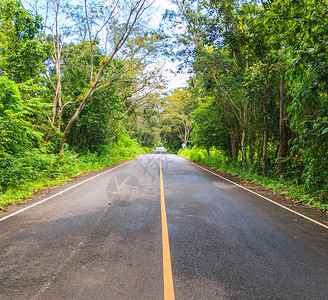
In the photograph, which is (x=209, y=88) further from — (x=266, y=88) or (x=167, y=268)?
(x=167, y=268)

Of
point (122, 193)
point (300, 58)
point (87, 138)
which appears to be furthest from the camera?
point (87, 138)

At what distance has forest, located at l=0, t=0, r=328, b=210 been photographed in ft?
20.3

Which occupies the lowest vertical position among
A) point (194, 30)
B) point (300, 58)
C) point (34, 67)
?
point (300, 58)

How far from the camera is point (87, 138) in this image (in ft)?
56.7

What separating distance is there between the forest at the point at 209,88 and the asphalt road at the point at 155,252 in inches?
102

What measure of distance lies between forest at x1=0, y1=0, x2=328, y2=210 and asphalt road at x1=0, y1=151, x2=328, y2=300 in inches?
102

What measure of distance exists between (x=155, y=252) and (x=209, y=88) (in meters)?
11.9

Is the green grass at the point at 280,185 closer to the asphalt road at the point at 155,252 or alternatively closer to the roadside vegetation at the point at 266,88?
the roadside vegetation at the point at 266,88

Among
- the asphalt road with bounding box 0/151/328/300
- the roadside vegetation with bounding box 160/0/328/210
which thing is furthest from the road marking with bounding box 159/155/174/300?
the roadside vegetation with bounding box 160/0/328/210

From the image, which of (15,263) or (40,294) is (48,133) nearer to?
(15,263)

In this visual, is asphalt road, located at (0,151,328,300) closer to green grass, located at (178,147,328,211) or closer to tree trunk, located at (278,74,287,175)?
green grass, located at (178,147,328,211)

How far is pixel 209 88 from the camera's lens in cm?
1321

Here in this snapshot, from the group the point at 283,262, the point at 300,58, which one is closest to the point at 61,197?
the point at 283,262

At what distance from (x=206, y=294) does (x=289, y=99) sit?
1087cm
